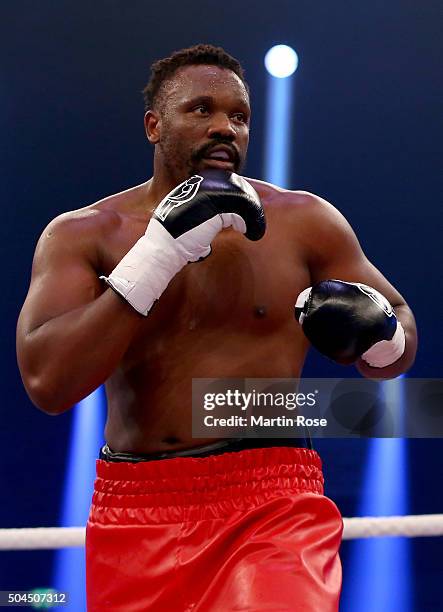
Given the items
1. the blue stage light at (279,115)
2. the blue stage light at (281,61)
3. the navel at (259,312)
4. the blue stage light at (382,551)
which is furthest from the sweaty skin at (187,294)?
the blue stage light at (281,61)

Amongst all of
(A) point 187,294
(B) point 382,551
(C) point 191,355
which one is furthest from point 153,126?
(B) point 382,551

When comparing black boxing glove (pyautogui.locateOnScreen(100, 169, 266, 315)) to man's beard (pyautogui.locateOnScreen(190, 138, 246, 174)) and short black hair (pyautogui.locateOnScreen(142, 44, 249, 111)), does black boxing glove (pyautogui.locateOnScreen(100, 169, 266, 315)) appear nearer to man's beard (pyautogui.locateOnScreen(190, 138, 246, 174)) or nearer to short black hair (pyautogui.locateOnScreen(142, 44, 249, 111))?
man's beard (pyautogui.locateOnScreen(190, 138, 246, 174))

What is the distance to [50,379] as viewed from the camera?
4.21 feet

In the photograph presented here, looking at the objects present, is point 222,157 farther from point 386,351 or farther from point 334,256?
point 386,351

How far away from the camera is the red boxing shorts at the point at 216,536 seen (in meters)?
1.21

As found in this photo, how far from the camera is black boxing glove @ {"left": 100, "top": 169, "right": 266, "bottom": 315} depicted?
126 centimetres

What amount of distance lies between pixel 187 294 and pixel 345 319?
1.10ft

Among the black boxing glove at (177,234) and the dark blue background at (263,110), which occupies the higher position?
the dark blue background at (263,110)

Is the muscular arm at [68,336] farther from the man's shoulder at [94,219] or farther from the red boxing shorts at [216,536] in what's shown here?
the red boxing shorts at [216,536]

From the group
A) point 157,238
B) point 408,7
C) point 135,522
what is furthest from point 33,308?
point 408,7

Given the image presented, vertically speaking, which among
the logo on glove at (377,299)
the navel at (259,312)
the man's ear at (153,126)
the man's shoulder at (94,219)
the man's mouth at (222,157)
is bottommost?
the logo on glove at (377,299)

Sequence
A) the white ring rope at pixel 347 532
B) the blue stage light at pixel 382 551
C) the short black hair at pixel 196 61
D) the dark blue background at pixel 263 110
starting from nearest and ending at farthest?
1. the short black hair at pixel 196 61
2. the white ring rope at pixel 347 532
3. the blue stage light at pixel 382 551
4. the dark blue background at pixel 263 110

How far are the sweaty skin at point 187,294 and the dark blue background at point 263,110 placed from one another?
4.65ft

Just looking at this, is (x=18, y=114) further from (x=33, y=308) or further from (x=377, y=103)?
(x=33, y=308)
